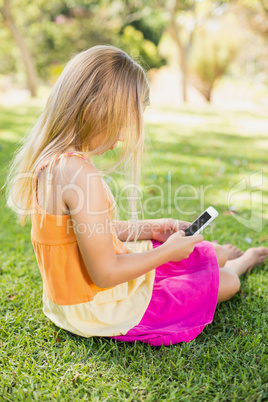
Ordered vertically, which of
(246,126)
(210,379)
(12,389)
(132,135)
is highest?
(132,135)

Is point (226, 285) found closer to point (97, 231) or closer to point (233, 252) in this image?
point (233, 252)

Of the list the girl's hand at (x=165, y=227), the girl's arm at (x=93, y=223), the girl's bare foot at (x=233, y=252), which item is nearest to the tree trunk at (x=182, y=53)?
the girl's bare foot at (x=233, y=252)

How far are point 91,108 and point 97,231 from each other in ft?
1.34

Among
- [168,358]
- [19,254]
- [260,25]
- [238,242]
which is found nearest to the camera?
[168,358]

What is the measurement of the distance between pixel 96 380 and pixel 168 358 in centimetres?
28

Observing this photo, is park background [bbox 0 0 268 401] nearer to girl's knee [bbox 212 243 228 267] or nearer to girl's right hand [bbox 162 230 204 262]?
girl's knee [bbox 212 243 228 267]

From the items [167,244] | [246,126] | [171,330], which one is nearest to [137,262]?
[167,244]

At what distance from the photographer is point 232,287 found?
1.68 metres

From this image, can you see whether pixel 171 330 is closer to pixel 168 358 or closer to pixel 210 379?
pixel 168 358

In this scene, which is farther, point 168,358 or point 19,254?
point 19,254

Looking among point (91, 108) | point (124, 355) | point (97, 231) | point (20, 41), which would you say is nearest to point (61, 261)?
point (97, 231)

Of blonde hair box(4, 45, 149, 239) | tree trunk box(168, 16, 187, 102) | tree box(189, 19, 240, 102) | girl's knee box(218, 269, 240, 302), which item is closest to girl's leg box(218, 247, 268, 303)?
girl's knee box(218, 269, 240, 302)

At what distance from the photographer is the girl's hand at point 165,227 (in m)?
1.79

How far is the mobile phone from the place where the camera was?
161cm
